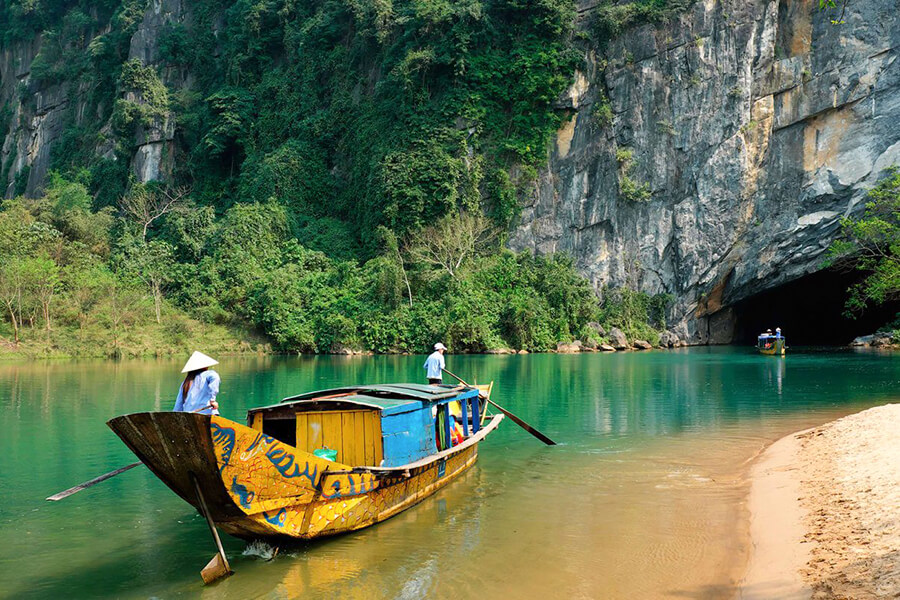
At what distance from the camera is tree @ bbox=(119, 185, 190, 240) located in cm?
4397

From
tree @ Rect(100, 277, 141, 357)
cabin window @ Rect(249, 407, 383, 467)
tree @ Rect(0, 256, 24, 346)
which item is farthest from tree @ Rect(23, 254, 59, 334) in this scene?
cabin window @ Rect(249, 407, 383, 467)

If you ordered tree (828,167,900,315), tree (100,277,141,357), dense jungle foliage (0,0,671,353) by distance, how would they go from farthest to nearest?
dense jungle foliage (0,0,671,353), tree (100,277,141,357), tree (828,167,900,315)

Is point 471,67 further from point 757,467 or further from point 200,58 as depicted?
point 757,467

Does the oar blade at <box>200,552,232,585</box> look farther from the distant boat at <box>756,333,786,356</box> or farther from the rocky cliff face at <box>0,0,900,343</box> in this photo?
the rocky cliff face at <box>0,0,900,343</box>

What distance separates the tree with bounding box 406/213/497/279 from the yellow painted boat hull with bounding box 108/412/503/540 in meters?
30.9

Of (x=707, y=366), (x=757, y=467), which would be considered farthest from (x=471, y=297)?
(x=757, y=467)

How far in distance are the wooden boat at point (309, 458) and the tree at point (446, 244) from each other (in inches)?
1129

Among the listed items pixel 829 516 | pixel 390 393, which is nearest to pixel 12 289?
pixel 390 393

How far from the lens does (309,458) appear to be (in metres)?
6.29

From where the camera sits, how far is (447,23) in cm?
A: 4119

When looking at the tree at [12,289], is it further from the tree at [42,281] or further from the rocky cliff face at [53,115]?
the rocky cliff face at [53,115]

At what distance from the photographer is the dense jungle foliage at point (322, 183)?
3619 cm

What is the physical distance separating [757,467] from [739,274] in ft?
108

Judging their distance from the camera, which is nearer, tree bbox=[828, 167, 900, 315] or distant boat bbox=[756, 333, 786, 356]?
tree bbox=[828, 167, 900, 315]
